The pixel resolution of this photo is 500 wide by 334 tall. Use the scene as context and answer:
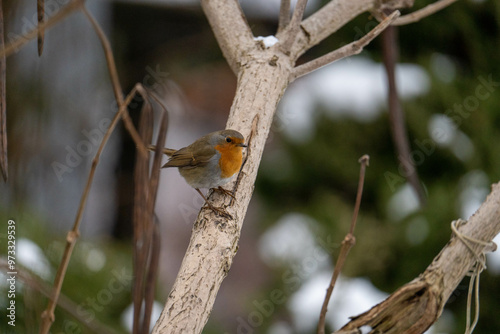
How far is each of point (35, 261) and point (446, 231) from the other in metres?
1.50

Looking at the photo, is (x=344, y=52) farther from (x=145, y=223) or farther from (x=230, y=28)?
(x=145, y=223)

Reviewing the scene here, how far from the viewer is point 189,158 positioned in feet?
4.71

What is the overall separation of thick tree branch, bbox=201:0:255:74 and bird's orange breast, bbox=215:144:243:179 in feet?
0.63

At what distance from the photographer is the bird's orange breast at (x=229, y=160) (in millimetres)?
1275

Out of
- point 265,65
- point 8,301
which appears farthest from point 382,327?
point 8,301

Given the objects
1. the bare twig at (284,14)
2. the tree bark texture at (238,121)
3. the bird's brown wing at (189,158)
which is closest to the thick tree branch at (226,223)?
the tree bark texture at (238,121)

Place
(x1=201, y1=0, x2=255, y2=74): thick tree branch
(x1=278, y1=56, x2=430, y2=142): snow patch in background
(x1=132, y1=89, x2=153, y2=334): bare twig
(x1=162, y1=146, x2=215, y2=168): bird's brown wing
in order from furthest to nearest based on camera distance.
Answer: (x1=278, y1=56, x2=430, y2=142): snow patch in background
(x1=162, y1=146, x2=215, y2=168): bird's brown wing
(x1=201, y1=0, x2=255, y2=74): thick tree branch
(x1=132, y1=89, x2=153, y2=334): bare twig

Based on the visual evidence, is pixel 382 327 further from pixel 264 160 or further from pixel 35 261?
pixel 264 160

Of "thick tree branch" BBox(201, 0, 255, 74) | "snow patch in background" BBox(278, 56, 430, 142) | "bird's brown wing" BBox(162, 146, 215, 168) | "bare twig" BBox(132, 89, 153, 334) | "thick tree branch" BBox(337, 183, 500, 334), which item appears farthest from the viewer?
"snow patch in background" BBox(278, 56, 430, 142)

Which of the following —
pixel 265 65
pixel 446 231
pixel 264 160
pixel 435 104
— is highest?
pixel 264 160

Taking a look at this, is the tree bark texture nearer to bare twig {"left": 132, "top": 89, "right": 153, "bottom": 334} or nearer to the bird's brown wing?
bare twig {"left": 132, "top": 89, "right": 153, "bottom": 334}

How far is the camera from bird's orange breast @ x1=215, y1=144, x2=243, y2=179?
4.18 feet

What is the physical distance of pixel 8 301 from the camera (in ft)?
4.27

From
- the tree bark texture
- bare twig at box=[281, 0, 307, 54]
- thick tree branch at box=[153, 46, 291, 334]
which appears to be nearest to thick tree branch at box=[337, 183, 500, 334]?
the tree bark texture
